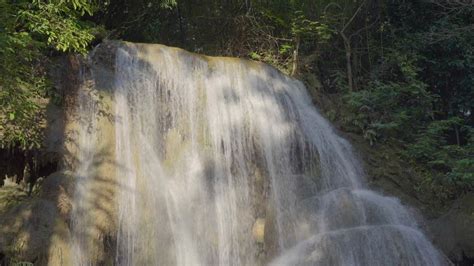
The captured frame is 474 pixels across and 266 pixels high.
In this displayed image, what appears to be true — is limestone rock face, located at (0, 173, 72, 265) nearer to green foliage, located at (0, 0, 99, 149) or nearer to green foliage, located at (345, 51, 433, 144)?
green foliage, located at (0, 0, 99, 149)

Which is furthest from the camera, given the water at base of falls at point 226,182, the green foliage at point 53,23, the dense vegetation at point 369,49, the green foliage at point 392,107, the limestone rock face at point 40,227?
the green foliage at point 392,107

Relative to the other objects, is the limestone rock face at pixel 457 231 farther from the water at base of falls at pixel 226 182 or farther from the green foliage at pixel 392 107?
the green foliage at pixel 392 107

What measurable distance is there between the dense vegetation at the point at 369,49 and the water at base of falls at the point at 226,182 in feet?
6.47

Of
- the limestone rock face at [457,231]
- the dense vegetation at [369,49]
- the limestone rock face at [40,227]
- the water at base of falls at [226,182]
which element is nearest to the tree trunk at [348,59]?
the dense vegetation at [369,49]

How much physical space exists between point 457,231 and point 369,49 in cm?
575

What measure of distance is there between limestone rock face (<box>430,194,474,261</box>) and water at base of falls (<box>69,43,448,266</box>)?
1.86 feet

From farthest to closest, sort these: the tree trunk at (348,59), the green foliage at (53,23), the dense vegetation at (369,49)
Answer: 1. the tree trunk at (348,59)
2. the dense vegetation at (369,49)
3. the green foliage at (53,23)

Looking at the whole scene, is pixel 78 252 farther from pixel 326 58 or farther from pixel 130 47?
pixel 326 58

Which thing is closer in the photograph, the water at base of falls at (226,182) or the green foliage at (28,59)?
the green foliage at (28,59)

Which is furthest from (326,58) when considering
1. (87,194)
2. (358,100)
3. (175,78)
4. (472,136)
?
(87,194)

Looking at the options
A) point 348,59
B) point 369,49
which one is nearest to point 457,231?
point 348,59

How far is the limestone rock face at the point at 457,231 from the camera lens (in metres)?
7.81

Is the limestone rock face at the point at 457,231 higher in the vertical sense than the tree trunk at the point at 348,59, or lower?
lower

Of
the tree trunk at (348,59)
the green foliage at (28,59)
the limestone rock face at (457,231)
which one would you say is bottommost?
the limestone rock face at (457,231)
